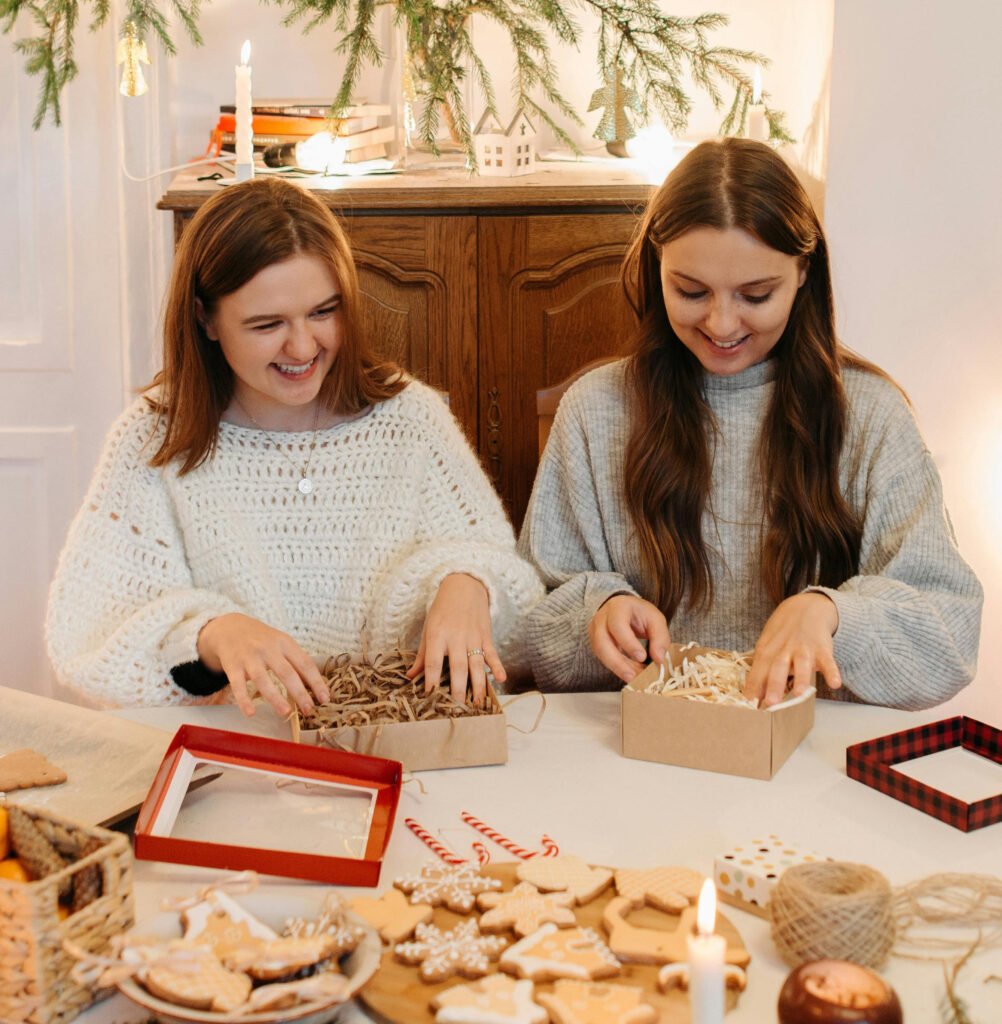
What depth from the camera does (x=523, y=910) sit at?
41.2 inches

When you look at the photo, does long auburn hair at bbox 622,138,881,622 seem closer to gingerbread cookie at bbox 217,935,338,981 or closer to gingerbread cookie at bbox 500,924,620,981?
gingerbread cookie at bbox 500,924,620,981

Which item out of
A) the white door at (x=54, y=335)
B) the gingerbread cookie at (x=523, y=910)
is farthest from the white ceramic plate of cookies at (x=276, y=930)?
the white door at (x=54, y=335)

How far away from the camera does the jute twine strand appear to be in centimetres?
98

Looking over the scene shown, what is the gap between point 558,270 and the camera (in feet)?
8.74

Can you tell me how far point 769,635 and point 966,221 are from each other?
3.97 ft

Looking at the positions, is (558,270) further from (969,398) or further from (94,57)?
(94,57)

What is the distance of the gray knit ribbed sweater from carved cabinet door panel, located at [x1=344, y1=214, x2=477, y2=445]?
0.67 metres

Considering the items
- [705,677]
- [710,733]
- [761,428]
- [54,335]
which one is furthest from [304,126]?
[710,733]

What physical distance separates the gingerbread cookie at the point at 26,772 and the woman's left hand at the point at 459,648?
39 centimetres

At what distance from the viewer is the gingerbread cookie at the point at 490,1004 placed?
915 mm

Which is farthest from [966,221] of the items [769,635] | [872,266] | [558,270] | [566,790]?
[566,790]

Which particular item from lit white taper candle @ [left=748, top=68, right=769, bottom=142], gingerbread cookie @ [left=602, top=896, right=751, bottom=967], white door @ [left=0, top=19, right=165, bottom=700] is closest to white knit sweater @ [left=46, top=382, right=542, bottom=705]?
gingerbread cookie @ [left=602, top=896, right=751, bottom=967]

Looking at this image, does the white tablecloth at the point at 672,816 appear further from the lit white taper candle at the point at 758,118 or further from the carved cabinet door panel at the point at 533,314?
the lit white taper candle at the point at 758,118

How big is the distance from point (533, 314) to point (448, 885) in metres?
1.74
